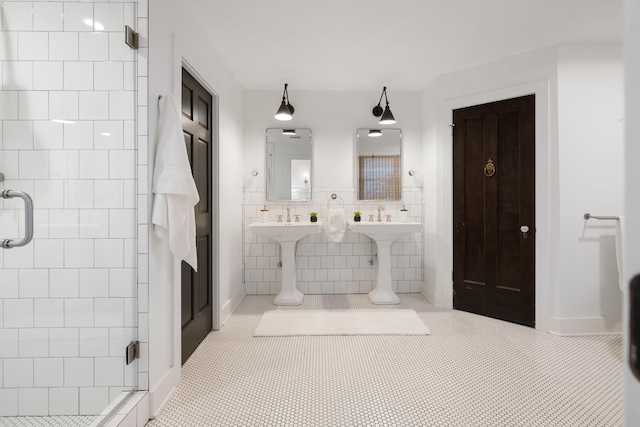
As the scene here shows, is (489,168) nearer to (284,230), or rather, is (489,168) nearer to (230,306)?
(284,230)

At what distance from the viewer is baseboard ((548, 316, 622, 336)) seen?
2666mm

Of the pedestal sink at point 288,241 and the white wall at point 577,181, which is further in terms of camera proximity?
the pedestal sink at point 288,241

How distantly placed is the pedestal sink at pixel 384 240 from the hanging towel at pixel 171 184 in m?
2.02

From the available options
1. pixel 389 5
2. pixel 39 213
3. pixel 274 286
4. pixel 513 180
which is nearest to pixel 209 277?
pixel 274 286

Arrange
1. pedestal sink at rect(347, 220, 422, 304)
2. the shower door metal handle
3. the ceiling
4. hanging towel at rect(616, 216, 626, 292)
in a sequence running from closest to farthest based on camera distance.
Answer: the shower door metal handle < the ceiling < hanging towel at rect(616, 216, 626, 292) < pedestal sink at rect(347, 220, 422, 304)

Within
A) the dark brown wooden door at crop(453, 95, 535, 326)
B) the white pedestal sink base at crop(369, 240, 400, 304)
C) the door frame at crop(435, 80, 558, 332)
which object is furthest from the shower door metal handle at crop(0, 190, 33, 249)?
the door frame at crop(435, 80, 558, 332)

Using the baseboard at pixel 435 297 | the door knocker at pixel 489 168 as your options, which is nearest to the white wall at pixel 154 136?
the baseboard at pixel 435 297

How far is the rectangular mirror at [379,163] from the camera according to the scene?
151 inches

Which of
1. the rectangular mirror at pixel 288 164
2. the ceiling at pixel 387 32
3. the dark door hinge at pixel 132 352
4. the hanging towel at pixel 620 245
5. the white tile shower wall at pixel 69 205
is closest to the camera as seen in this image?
the white tile shower wall at pixel 69 205

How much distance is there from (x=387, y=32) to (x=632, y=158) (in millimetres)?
2359

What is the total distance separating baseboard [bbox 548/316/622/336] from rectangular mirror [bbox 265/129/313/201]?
2.71 m

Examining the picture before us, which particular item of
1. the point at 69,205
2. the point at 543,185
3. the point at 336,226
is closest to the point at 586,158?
the point at 543,185

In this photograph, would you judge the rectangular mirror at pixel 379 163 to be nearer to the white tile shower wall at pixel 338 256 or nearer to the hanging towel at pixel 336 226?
the white tile shower wall at pixel 338 256

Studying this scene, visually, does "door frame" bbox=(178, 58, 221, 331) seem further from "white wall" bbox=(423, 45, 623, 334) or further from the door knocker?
"white wall" bbox=(423, 45, 623, 334)
